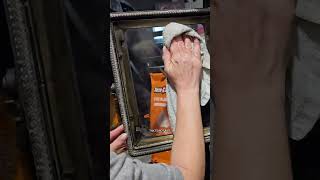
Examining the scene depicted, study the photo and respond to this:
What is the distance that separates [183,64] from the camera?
2.88ft

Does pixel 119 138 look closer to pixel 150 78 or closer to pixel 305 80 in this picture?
pixel 150 78

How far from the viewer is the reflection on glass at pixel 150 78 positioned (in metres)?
0.91

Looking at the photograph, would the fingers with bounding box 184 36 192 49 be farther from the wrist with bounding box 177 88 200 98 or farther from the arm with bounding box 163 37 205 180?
the wrist with bounding box 177 88 200 98

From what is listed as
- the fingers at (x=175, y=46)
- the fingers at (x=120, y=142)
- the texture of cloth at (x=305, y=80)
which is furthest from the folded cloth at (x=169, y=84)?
the texture of cloth at (x=305, y=80)

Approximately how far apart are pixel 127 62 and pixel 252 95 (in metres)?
0.43

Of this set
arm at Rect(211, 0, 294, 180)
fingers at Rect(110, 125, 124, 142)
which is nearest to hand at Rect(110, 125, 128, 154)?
fingers at Rect(110, 125, 124, 142)

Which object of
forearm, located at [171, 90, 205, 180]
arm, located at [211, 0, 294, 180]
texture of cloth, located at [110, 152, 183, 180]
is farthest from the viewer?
forearm, located at [171, 90, 205, 180]

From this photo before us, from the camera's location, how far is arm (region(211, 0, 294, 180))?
51 centimetres

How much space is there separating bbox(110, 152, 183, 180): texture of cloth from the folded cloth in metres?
0.22

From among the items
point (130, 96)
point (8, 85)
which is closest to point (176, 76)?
point (130, 96)

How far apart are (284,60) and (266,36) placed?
0.05m

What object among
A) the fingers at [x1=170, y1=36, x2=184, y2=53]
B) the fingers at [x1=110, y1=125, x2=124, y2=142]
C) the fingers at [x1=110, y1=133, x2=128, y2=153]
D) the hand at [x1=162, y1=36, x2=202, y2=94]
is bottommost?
the fingers at [x1=110, y1=133, x2=128, y2=153]

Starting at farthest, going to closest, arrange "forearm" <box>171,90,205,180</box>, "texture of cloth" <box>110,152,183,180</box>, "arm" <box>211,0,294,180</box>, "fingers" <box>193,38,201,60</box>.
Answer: "fingers" <box>193,38,201,60</box>, "forearm" <box>171,90,205,180</box>, "texture of cloth" <box>110,152,183,180</box>, "arm" <box>211,0,294,180</box>

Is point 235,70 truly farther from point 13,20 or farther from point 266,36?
point 13,20
